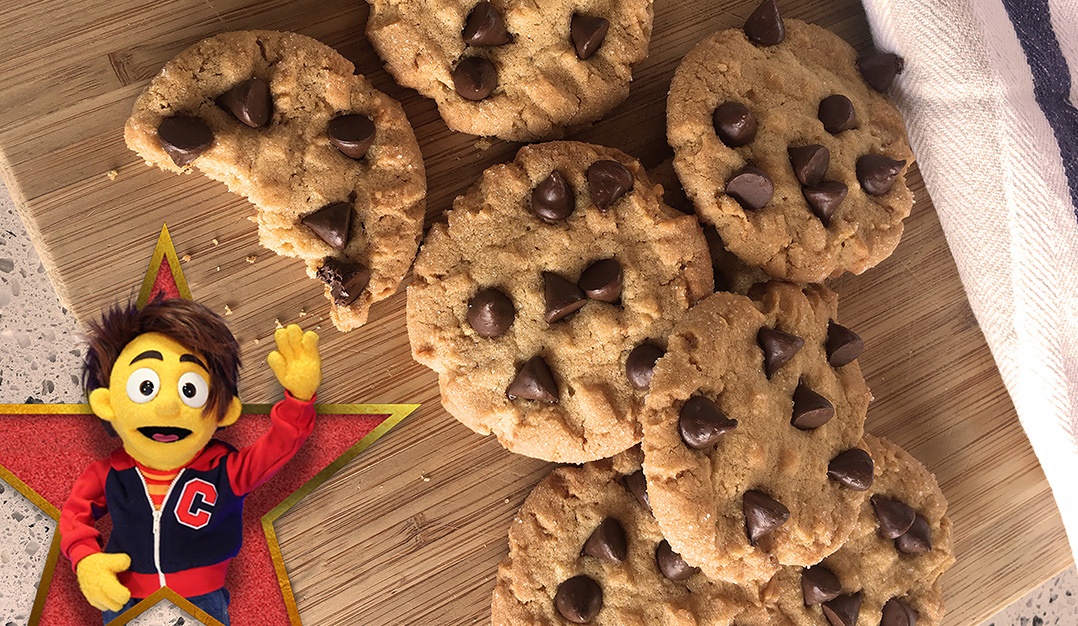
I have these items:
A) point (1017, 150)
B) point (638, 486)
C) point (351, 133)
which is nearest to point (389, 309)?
point (351, 133)

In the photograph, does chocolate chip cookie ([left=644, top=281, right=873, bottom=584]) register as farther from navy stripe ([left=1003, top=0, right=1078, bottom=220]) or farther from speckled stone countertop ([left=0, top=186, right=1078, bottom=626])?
speckled stone countertop ([left=0, top=186, right=1078, bottom=626])

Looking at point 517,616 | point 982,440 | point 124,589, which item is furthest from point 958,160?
point 124,589

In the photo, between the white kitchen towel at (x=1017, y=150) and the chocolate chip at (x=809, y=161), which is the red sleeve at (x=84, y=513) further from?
the white kitchen towel at (x=1017, y=150)

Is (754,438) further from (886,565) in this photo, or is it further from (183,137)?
(183,137)

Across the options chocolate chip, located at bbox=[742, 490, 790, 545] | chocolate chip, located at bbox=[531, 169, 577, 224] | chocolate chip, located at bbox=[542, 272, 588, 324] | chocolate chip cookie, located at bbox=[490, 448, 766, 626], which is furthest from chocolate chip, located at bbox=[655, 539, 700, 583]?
chocolate chip, located at bbox=[531, 169, 577, 224]

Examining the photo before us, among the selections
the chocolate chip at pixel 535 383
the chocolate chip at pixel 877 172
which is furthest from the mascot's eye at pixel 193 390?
the chocolate chip at pixel 877 172
